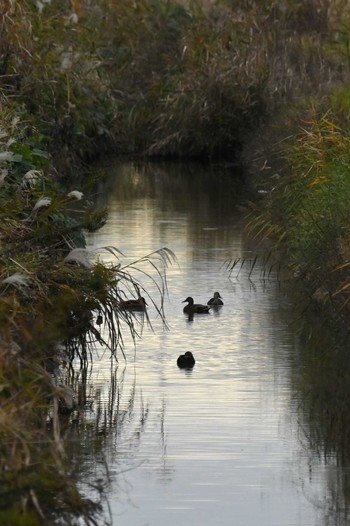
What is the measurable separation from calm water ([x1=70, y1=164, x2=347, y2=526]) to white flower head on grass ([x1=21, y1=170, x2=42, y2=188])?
1.34m

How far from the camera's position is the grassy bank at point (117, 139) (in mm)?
8852

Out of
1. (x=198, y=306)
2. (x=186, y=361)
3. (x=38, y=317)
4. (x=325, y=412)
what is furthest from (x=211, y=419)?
(x=198, y=306)

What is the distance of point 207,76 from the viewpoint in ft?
107

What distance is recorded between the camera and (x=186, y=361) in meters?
12.3

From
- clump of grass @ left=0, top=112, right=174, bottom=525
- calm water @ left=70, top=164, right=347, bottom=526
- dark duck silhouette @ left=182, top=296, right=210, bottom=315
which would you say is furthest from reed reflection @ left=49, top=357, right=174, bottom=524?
dark duck silhouette @ left=182, top=296, right=210, bottom=315

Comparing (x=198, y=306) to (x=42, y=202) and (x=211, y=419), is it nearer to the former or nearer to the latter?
(x=42, y=202)

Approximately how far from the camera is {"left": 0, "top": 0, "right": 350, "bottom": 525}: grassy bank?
8852 mm

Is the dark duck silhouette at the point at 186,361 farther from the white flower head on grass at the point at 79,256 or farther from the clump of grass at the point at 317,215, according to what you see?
the white flower head on grass at the point at 79,256

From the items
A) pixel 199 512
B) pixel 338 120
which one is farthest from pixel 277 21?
pixel 199 512

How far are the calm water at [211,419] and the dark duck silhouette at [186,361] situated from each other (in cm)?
9

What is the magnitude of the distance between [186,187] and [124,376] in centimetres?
1601

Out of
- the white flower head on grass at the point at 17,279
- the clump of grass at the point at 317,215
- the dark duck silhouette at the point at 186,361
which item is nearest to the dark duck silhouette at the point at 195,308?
the clump of grass at the point at 317,215

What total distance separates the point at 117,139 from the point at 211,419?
929 inches

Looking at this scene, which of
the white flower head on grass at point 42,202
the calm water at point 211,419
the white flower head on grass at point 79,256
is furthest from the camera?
the white flower head on grass at point 42,202
